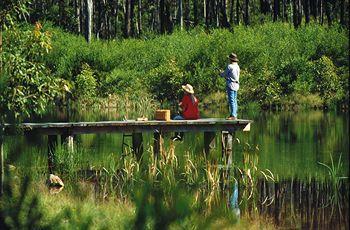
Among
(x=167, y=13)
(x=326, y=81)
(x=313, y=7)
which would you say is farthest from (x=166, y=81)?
(x=313, y=7)

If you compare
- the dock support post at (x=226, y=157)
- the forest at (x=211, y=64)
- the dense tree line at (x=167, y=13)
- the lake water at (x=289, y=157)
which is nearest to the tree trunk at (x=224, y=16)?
the dense tree line at (x=167, y=13)

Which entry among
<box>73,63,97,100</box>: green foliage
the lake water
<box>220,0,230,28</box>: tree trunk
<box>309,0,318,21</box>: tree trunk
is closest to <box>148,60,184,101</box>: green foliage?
<box>73,63,97,100</box>: green foliage

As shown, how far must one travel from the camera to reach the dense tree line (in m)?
61.1

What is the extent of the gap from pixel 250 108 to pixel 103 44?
31.7 ft

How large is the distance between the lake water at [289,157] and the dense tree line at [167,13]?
2077 cm

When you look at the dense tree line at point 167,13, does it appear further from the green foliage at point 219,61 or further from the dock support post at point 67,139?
the dock support post at point 67,139

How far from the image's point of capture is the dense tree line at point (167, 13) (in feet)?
200

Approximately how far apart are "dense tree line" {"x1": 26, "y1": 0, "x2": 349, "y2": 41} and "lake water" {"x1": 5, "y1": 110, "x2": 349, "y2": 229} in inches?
818

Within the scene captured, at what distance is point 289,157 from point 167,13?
4637 centimetres

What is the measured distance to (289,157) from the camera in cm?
2172

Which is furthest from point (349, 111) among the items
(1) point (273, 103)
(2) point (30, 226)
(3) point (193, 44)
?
(2) point (30, 226)

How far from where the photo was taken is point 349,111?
129 ft

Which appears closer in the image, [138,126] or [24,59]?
[24,59]

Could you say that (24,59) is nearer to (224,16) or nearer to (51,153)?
(51,153)
